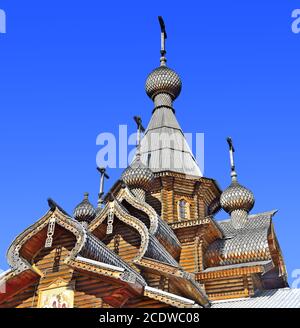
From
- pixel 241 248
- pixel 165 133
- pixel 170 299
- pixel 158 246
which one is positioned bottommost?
pixel 170 299

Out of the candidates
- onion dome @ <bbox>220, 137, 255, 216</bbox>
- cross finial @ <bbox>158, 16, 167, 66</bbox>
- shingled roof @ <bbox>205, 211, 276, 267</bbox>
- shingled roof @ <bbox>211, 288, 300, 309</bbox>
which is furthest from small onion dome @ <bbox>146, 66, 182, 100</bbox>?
shingled roof @ <bbox>211, 288, 300, 309</bbox>

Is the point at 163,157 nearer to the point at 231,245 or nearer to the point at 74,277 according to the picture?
the point at 231,245

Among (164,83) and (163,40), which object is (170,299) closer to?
(164,83)

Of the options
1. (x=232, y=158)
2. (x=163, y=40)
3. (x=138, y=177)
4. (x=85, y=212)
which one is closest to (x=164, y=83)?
(x=163, y=40)

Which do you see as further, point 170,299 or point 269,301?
point 269,301

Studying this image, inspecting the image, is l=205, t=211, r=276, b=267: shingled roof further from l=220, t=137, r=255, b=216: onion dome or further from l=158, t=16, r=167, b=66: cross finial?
l=158, t=16, r=167, b=66: cross finial

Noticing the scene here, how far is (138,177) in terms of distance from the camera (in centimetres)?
1535

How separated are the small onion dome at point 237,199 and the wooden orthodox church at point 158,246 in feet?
0.12

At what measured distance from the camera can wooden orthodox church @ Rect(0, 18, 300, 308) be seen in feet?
30.6

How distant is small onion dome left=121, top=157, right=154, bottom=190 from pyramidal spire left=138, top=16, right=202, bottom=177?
49.1 inches

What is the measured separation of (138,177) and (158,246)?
424 cm

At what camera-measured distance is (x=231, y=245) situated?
46.6 feet

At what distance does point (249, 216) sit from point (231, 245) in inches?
107

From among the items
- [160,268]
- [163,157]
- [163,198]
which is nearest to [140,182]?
[163,198]
